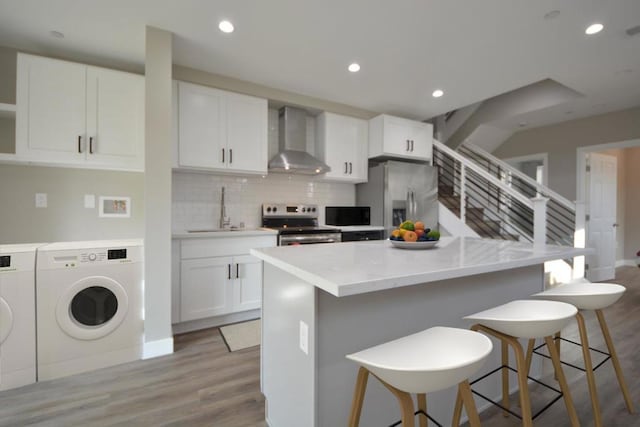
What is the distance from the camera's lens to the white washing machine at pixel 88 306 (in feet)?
6.76

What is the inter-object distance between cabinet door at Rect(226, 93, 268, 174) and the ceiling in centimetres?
28

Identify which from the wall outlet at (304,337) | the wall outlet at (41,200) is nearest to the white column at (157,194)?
the wall outlet at (41,200)

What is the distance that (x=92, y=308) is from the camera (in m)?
2.23

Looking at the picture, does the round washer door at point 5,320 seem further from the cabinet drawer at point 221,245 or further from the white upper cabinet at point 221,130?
the white upper cabinet at point 221,130

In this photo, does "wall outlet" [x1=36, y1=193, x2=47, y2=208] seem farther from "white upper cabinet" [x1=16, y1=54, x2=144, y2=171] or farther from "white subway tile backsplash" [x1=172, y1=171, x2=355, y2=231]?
"white subway tile backsplash" [x1=172, y1=171, x2=355, y2=231]

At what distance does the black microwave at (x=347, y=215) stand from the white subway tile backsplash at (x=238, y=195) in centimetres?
9

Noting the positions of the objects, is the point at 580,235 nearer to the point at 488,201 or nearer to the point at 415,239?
the point at 488,201

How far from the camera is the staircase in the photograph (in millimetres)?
→ 3701

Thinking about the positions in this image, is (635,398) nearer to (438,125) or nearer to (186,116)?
(186,116)

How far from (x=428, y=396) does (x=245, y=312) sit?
218 centimetres

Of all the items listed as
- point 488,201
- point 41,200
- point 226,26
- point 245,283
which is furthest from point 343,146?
point 41,200

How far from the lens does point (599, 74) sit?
3334 mm

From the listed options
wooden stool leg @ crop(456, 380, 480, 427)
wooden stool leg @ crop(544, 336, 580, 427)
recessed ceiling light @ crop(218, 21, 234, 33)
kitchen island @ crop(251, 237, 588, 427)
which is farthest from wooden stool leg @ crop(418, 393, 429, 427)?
recessed ceiling light @ crop(218, 21, 234, 33)

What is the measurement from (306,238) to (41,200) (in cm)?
250
